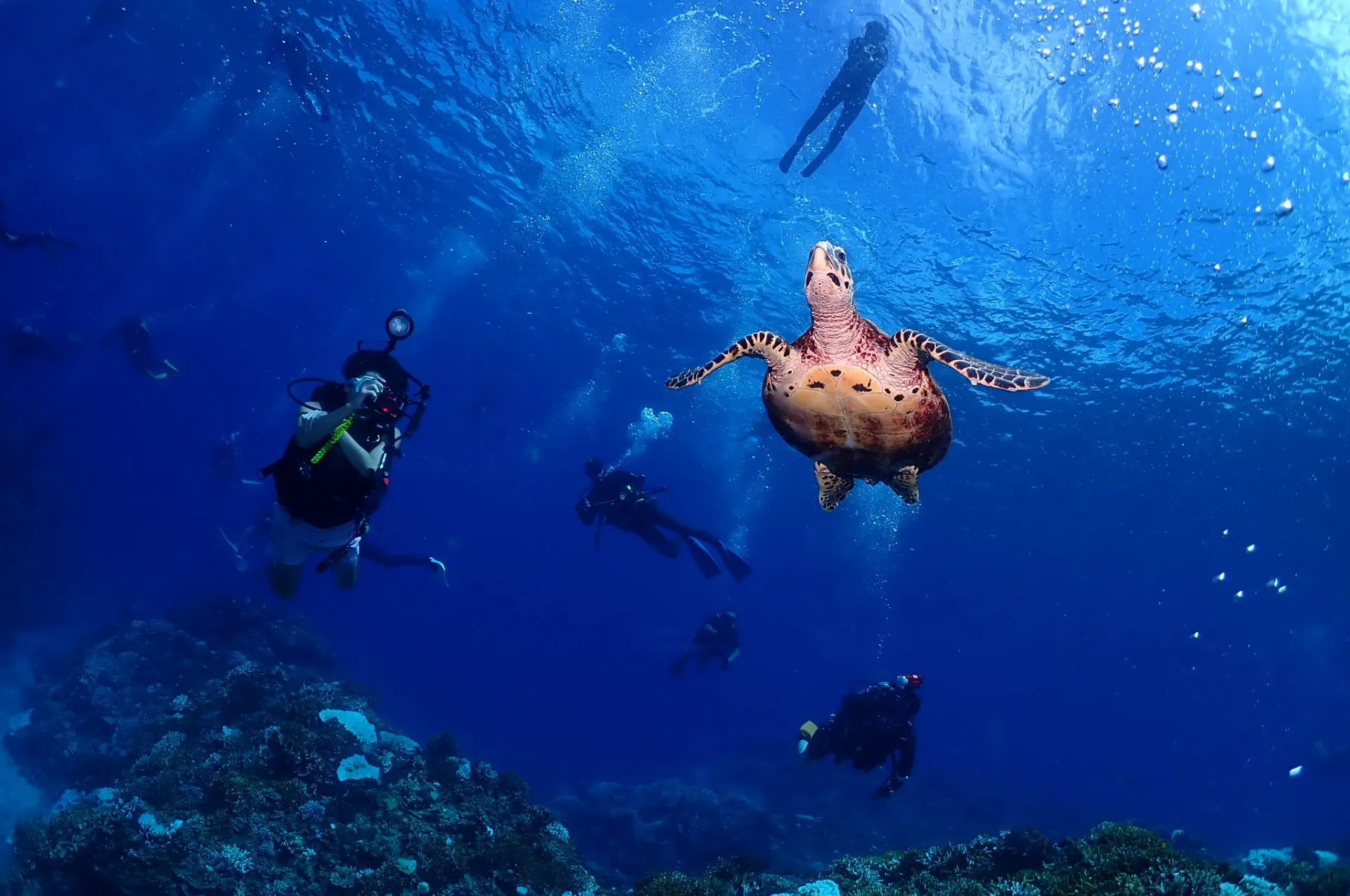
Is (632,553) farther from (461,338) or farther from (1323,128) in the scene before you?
(1323,128)

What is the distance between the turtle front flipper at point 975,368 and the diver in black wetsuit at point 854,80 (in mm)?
9528

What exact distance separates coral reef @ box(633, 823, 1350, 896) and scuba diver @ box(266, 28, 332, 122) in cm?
2254

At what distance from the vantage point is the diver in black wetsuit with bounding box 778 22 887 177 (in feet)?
38.1

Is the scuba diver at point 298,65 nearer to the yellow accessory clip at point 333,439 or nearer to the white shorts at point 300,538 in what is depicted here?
the white shorts at point 300,538

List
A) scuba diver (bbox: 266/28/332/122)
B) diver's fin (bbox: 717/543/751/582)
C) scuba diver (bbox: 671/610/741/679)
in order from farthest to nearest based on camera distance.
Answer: scuba diver (bbox: 266/28/332/122), scuba diver (bbox: 671/610/741/679), diver's fin (bbox: 717/543/751/582)

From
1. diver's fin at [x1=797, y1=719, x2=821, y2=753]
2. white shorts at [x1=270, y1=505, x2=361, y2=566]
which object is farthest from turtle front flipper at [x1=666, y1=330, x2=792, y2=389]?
diver's fin at [x1=797, y1=719, x2=821, y2=753]

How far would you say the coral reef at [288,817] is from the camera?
267 inches

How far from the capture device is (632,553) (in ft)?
318

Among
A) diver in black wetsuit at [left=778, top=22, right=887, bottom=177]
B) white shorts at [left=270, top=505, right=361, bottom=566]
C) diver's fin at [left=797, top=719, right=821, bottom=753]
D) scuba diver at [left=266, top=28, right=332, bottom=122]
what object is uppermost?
scuba diver at [left=266, top=28, right=332, bottom=122]

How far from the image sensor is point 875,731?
9.34 m

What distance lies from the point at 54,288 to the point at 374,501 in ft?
324

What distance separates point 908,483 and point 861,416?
173cm

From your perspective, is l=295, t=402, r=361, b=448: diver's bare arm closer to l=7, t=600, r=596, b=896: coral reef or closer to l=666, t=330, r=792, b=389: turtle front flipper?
l=666, t=330, r=792, b=389: turtle front flipper

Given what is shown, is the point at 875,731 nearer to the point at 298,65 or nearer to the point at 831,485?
the point at 831,485
